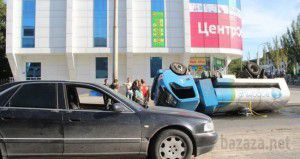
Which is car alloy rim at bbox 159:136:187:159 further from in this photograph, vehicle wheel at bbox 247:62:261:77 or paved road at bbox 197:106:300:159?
vehicle wheel at bbox 247:62:261:77

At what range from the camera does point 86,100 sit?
771 cm

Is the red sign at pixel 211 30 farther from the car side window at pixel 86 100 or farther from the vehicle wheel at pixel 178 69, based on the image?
the car side window at pixel 86 100

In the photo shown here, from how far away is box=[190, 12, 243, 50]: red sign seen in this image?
38344 millimetres

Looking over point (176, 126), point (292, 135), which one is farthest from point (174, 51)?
point (176, 126)

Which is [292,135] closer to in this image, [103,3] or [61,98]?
[61,98]

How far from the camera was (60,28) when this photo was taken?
37.6m

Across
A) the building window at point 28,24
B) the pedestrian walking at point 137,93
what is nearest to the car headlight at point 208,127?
the pedestrian walking at point 137,93

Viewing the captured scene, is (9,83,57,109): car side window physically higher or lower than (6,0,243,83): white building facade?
lower

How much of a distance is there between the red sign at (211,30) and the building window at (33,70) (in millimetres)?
14501

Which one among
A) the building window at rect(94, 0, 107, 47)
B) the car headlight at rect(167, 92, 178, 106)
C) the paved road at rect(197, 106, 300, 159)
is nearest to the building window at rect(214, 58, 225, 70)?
the building window at rect(94, 0, 107, 47)

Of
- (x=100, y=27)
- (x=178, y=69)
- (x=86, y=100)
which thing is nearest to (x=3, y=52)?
(x=100, y=27)

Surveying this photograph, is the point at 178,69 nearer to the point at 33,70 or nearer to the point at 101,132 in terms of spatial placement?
the point at 101,132

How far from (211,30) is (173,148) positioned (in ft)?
109

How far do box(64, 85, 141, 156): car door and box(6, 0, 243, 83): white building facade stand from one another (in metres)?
31.0
